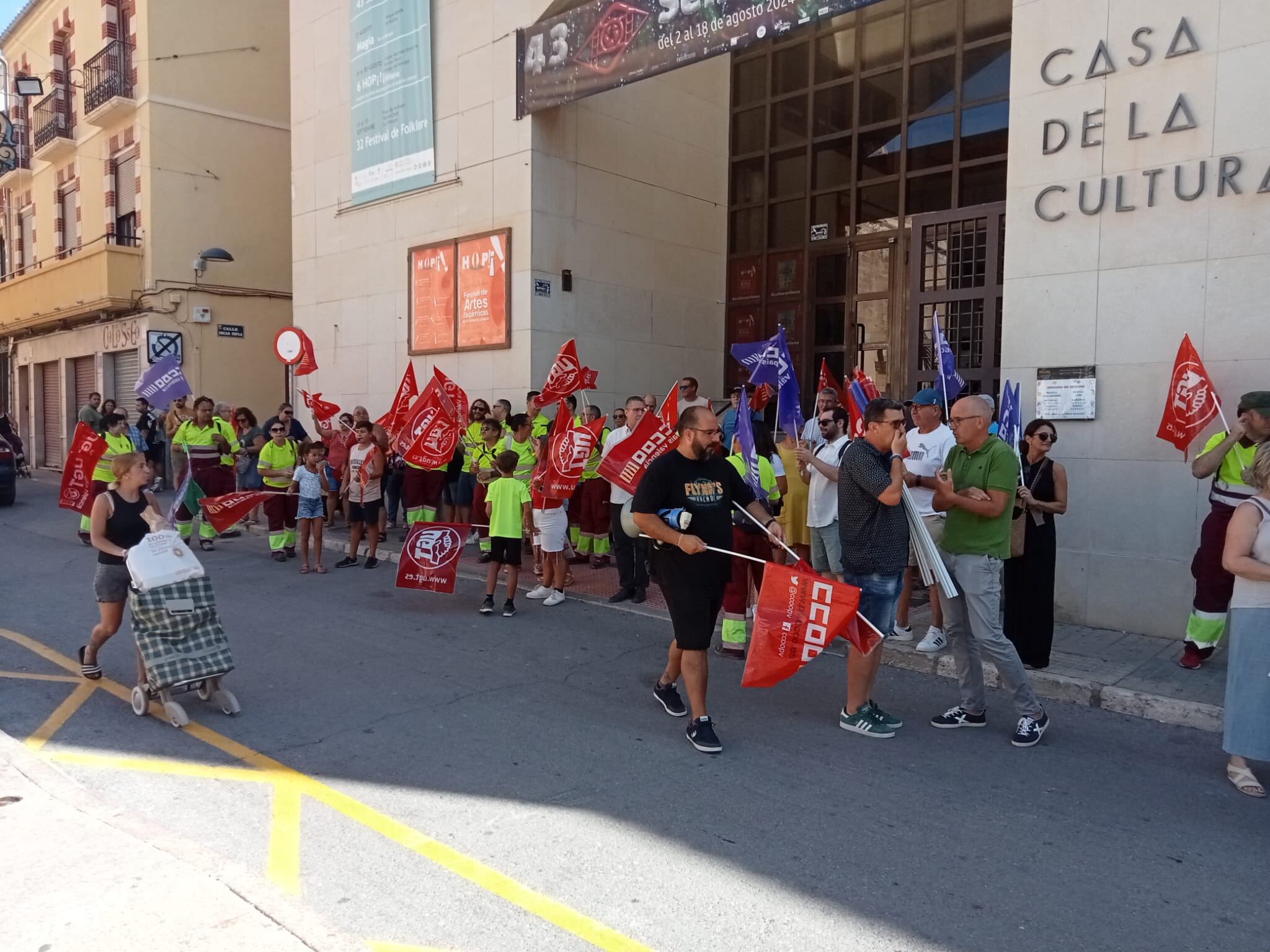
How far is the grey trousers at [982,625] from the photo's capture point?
506 cm

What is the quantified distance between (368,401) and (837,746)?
11.4 metres

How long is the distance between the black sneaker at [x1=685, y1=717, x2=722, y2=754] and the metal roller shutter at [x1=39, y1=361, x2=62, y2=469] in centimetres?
2473

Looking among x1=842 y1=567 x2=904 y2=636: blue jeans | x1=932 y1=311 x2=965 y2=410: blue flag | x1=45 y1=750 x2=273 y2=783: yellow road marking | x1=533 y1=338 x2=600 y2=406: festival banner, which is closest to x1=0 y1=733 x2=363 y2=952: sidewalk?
x1=45 y1=750 x2=273 y2=783: yellow road marking

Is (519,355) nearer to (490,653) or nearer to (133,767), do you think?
(490,653)

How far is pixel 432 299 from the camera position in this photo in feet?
44.9

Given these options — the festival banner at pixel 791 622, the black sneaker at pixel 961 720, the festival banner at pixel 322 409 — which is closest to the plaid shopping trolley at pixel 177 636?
the festival banner at pixel 791 622

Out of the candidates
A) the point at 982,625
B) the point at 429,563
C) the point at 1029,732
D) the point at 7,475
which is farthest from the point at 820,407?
the point at 7,475

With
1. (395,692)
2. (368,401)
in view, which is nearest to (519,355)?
(368,401)

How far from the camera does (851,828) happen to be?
404cm

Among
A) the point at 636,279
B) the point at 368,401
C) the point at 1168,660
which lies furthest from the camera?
the point at 368,401

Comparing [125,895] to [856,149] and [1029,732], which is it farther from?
[856,149]

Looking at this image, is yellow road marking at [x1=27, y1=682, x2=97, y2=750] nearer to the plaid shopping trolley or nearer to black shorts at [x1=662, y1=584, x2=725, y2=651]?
the plaid shopping trolley

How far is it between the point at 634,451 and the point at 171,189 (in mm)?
17486

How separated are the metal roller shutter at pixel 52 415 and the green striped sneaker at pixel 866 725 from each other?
2508cm
